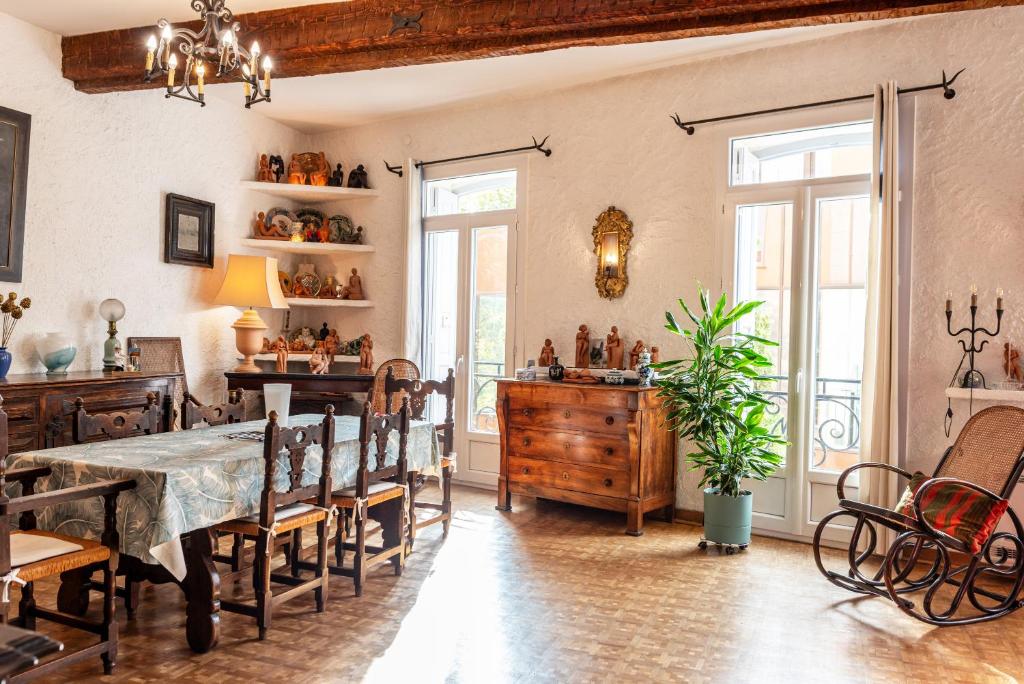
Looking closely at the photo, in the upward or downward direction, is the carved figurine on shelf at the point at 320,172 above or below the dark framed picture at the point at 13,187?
above

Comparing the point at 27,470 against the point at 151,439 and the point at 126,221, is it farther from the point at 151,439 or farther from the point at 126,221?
the point at 126,221

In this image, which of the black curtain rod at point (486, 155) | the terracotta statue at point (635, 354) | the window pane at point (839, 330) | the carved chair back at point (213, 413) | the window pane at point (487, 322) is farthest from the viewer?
the window pane at point (487, 322)

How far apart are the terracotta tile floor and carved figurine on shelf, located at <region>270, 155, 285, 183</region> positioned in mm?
4001

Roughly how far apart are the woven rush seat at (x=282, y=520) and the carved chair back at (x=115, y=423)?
82cm

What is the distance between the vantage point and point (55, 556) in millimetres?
2809

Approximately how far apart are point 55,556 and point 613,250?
166 inches

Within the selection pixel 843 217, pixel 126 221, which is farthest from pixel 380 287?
pixel 843 217

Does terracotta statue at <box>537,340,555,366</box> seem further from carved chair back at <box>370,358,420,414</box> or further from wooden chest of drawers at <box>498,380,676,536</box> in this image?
carved chair back at <box>370,358,420,414</box>

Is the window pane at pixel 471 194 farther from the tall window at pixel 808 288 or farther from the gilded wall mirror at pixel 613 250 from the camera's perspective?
the tall window at pixel 808 288

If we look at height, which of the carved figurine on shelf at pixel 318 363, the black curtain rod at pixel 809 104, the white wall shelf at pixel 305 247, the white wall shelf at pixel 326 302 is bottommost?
the carved figurine on shelf at pixel 318 363

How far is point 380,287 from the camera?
23.5ft

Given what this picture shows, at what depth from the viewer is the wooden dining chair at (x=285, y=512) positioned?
3.26m

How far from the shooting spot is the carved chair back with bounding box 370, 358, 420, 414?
617 cm

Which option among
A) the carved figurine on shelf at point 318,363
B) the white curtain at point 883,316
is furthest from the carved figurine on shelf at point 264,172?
the white curtain at point 883,316
